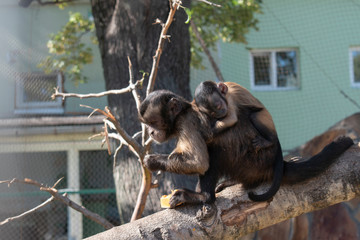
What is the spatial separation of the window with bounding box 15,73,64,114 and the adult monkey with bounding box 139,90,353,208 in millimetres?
5918

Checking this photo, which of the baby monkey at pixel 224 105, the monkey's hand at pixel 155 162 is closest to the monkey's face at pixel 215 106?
the baby monkey at pixel 224 105

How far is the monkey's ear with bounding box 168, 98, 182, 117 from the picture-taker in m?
3.61

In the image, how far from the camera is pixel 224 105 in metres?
3.56

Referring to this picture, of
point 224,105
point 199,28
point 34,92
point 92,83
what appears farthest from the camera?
point 92,83

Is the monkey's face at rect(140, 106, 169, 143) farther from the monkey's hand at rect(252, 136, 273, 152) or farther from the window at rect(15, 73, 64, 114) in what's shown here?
the window at rect(15, 73, 64, 114)

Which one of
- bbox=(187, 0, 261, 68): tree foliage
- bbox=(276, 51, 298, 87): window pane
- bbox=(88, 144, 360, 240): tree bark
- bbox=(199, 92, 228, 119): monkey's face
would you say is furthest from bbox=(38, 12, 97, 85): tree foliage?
bbox=(88, 144, 360, 240): tree bark

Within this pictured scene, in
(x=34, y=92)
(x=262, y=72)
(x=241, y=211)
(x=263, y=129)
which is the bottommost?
(x=241, y=211)

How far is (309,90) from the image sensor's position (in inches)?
479

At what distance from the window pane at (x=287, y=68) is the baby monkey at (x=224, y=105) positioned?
352 inches

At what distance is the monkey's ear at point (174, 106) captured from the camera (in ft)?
11.8

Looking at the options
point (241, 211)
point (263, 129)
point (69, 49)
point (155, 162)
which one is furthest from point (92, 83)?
point (241, 211)

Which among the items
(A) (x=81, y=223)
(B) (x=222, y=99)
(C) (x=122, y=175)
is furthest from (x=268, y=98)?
(B) (x=222, y=99)

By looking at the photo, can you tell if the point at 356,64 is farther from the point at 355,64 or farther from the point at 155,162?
the point at 155,162

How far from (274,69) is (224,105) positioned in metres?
8.94
